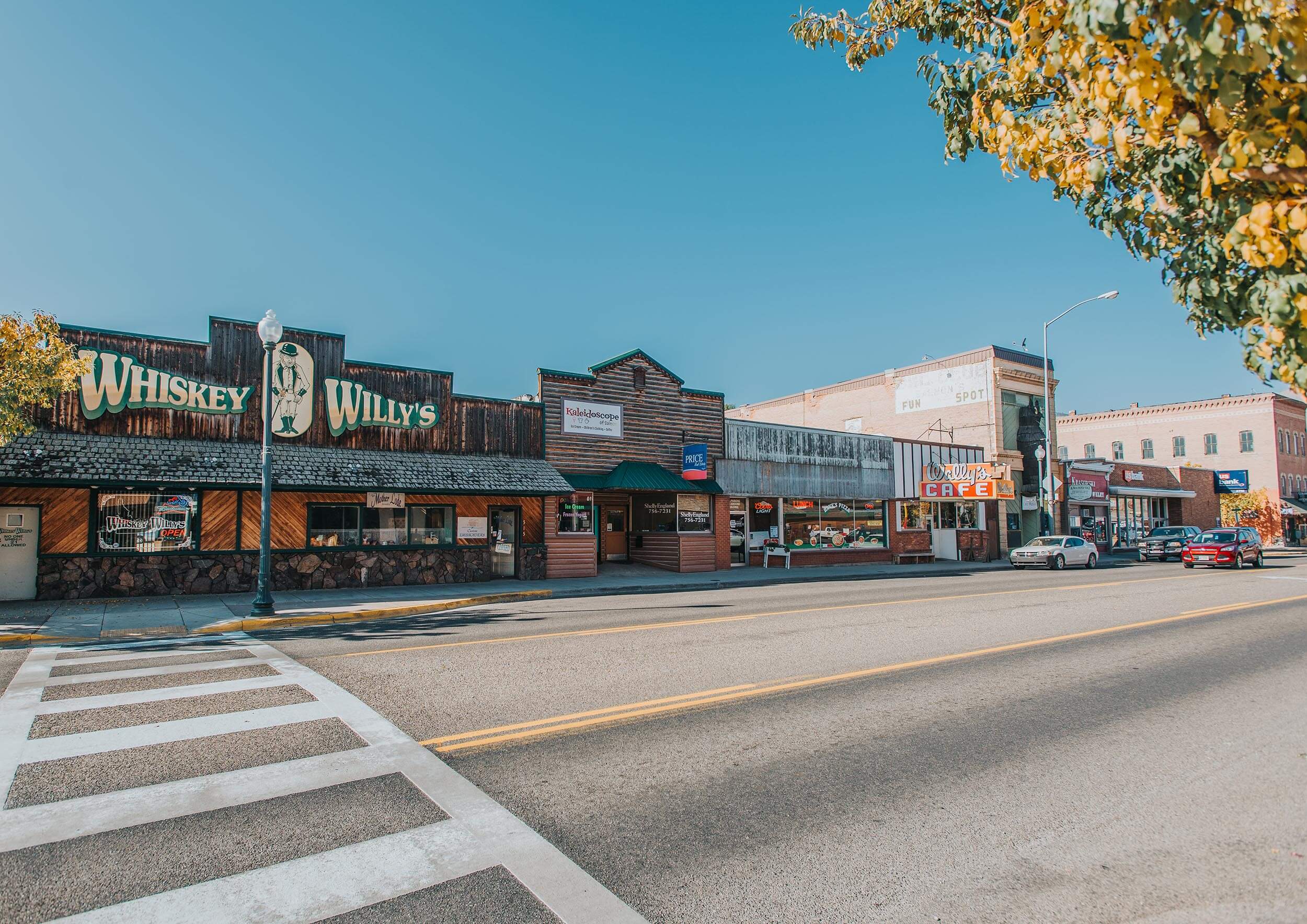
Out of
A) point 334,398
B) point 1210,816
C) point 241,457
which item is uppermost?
point 334,398

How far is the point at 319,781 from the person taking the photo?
4668mm

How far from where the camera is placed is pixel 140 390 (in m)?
16.6

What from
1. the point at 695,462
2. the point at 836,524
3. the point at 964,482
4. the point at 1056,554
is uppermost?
the point at 695,462

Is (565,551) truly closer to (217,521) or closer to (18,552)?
(217,521)

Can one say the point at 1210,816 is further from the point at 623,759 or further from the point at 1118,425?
the point at 1118,425

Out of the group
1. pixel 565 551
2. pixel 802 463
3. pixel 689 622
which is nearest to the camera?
pixel 689 622

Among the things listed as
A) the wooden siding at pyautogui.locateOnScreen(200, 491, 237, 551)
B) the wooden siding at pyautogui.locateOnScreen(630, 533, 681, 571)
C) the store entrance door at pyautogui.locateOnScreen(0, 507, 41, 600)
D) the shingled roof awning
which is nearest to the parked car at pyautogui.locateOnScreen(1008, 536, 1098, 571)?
the wooden siding at pyautogui.locateOnScreen(630, 533, 681, 571)

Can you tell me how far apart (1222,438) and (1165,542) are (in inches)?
1152

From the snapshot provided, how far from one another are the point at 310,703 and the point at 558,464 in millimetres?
16496

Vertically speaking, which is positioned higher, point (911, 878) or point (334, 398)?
point (334, 398)

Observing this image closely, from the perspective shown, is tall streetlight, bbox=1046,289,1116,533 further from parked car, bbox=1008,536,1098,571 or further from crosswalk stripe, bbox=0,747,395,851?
crosswalk stripe, bbox=0,747,395,851

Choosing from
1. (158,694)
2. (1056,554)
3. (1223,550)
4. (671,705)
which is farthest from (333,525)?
(1223,550)

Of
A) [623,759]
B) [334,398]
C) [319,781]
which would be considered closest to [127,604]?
[334,398]

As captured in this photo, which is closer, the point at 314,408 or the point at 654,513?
the point at 314,408
